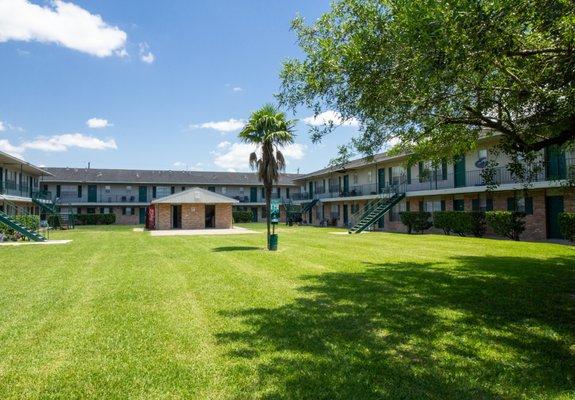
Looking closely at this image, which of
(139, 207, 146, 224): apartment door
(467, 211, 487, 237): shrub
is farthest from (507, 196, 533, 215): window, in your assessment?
(139, 207, 146, 224): apartment door

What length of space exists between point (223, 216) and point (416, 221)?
64.2ft

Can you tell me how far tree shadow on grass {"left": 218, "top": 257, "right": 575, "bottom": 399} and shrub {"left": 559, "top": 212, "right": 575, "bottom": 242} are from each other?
38.3 ft

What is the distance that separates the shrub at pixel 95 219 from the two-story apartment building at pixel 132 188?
163 centimetres

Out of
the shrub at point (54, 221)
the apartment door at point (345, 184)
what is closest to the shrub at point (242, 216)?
the apartment door at point (345, 184)

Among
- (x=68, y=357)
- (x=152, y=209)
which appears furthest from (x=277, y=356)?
(x=152, y=209)

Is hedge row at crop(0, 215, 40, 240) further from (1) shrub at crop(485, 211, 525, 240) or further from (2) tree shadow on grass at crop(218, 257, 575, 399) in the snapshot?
(1) shrub at crop(485, 211, 525, 240)

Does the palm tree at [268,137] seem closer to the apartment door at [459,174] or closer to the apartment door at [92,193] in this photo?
the apartment door at [459,174]

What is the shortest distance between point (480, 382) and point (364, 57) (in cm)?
604

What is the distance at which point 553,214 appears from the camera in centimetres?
2383

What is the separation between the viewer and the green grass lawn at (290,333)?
4.95m

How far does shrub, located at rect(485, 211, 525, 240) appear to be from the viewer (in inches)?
939

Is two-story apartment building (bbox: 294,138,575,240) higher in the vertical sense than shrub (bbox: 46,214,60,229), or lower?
higher

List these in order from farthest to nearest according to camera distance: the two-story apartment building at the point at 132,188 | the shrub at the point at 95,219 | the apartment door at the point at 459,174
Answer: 1. the two-story apartment building at the point at 132,188
2. the shrub at the point at 95,219
3. the apartment door at the point at 459,174

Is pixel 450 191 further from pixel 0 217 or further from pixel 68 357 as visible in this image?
pixel 0 217
